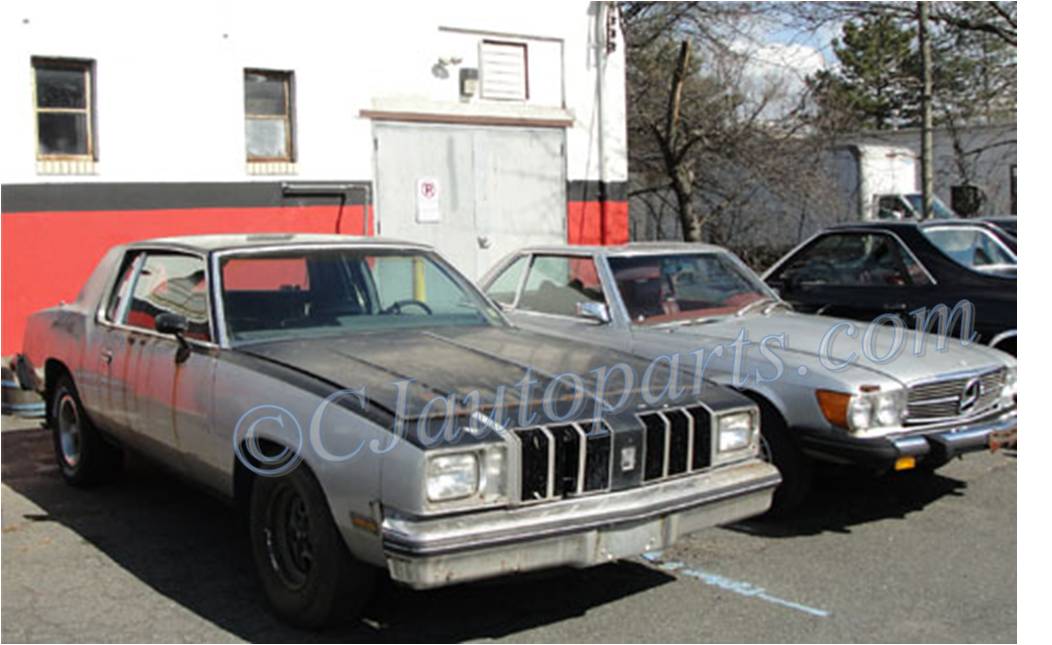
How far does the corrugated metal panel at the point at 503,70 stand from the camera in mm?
13773

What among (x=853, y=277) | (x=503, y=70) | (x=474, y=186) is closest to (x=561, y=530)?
(x=853, y=277)

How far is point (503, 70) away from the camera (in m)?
13.9

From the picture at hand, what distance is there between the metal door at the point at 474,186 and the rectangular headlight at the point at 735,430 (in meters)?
8.49

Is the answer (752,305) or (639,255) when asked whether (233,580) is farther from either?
(752,305)

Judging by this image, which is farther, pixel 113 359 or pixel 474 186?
pixel 474 186

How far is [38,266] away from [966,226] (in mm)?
8642

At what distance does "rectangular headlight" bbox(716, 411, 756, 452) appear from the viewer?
4863 mm

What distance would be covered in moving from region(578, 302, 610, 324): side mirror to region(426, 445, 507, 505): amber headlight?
2.83 meters

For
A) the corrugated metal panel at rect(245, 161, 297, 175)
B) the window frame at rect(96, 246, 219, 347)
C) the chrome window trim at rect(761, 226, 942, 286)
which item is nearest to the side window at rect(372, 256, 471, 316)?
the window frame at rect(96, 246, 219, 347)

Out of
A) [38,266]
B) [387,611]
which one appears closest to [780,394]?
[387,611]

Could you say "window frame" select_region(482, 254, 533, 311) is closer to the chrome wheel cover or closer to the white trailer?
the chrome wheel cover

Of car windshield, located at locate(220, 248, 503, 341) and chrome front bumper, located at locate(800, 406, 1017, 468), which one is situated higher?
car windshield, located at locate(220, 248, 503, 341)

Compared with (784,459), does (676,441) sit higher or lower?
higher

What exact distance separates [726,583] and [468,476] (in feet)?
5.56
